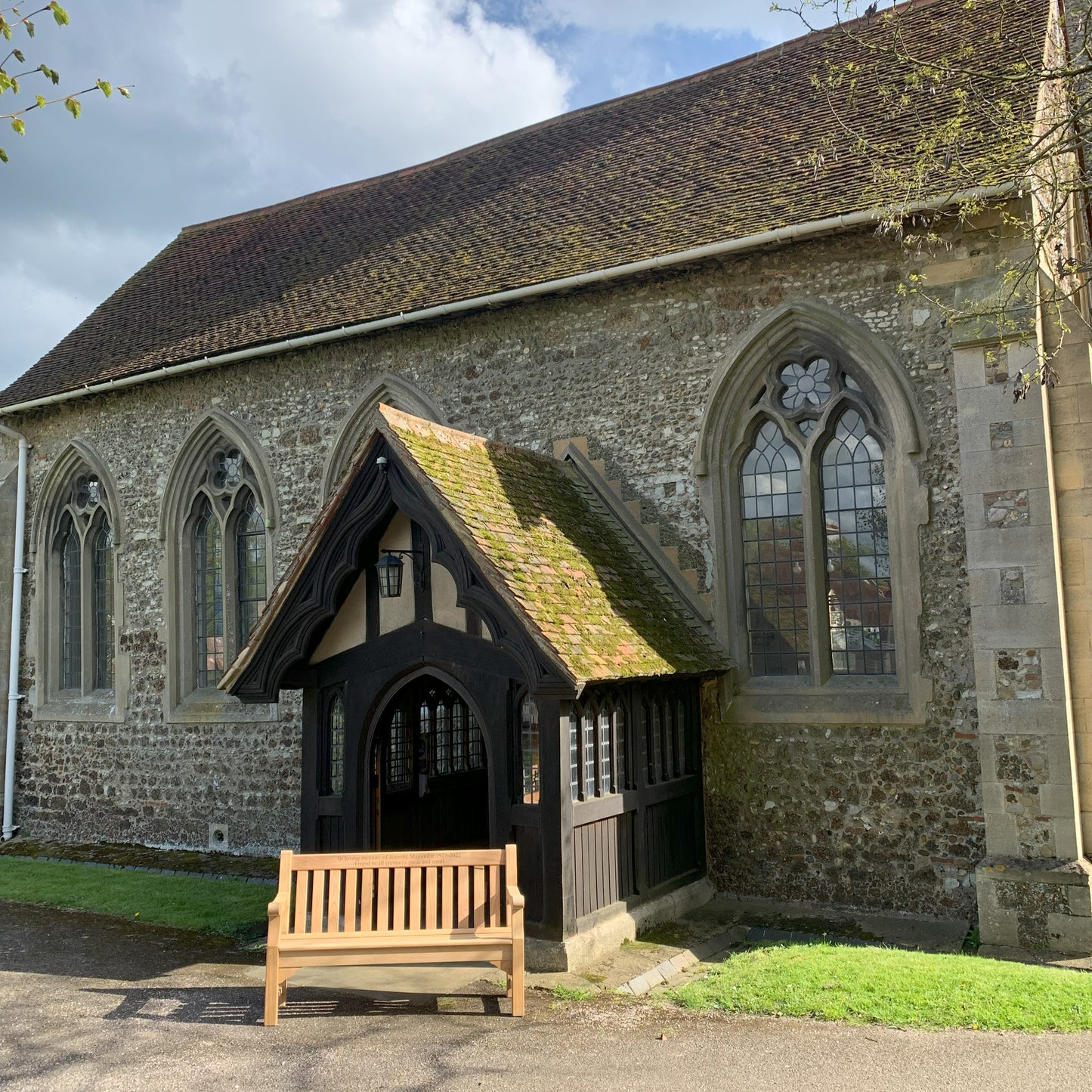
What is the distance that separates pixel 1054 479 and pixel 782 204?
3612mm

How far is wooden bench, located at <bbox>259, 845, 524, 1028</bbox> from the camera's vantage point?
6.69 m

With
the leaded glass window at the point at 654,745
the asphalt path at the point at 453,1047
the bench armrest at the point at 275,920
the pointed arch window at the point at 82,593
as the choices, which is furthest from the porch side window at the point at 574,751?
the pointed arch window at the point at 82,593

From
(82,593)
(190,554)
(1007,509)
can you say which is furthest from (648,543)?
(82,593)

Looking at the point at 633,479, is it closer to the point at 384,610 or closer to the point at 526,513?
the point at 526,513

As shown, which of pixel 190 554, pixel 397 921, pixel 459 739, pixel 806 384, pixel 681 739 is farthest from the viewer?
pixel 190 554

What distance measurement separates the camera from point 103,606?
15.5m

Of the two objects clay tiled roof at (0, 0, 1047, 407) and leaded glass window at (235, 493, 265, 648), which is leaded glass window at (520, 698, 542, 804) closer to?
clay tiled roof at (0, 0, 1047, 407)

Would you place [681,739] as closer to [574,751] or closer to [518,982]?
[574,751]

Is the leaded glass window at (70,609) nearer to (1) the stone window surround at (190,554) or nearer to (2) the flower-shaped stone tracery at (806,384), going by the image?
(1) the stone window surround at (190,554)

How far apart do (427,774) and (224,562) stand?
5.40 m

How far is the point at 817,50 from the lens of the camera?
13.5m

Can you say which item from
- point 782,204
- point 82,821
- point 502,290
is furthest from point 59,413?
point 782,204

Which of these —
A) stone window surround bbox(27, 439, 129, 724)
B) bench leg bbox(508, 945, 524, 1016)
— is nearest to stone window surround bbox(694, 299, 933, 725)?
bench leg bbox(508, 945, 524, 1016)

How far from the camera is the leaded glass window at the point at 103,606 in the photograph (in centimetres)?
1533
